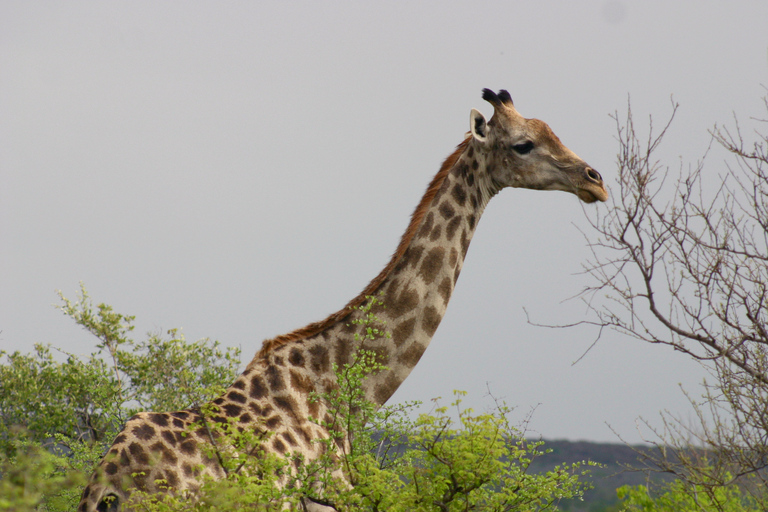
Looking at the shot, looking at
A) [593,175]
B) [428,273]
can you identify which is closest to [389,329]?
[428,273]

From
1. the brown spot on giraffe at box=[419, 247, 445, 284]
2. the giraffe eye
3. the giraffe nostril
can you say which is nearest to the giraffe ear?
the giraffe eye

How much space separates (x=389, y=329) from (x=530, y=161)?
2.46 metres

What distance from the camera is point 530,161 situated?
8000 millimetres

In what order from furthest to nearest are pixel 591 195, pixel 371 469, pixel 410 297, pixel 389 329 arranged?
1. pixel 591 195
2. pixel 410 297
3. pixel 389 329
4. pixel 371 469

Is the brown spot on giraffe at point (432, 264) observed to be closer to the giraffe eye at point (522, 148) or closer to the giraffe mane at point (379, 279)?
the giraffe mane at point (379, 279)

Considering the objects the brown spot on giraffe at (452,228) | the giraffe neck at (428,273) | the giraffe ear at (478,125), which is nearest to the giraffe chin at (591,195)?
the giraffe neck at (428,273)

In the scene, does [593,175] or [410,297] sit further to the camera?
[593,175]

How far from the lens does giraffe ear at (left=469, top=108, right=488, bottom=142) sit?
7.97 metres

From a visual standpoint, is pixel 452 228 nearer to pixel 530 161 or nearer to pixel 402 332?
pixel 530 161

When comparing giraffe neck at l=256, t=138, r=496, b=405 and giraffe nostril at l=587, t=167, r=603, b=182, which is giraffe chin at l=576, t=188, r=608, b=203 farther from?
giraffe neck at l=256, t=138, r=496, b=405

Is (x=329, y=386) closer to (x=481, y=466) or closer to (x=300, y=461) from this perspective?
(x=300, y=461)

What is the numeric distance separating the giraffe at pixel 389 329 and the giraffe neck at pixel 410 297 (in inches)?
0.4

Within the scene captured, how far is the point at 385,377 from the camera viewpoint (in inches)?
286

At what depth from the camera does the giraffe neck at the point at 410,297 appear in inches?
281
